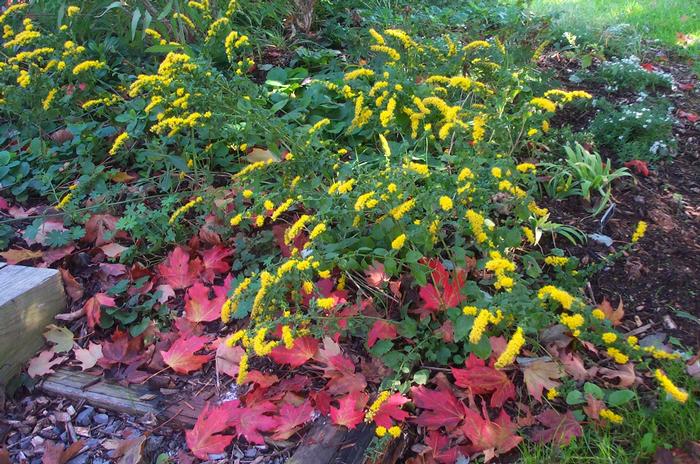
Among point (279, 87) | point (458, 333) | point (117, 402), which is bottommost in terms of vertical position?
point (117, 402)

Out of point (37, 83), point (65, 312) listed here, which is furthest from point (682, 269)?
point (37, 83)

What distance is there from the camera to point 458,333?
6.06 feet

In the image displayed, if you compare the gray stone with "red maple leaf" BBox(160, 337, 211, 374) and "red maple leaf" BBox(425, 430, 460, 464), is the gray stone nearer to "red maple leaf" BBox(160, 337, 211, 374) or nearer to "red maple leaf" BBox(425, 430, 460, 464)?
"red maple leaf" BBox(160, 337, 211, 374)

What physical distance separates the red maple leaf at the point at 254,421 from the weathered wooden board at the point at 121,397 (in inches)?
7.1

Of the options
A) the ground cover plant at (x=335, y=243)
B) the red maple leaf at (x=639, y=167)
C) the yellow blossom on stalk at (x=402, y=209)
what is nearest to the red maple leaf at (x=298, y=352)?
the ground cover plant at (x=335, y=243)

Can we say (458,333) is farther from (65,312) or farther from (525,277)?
(65,312)

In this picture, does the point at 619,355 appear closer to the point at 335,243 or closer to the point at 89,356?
the point at 335,243

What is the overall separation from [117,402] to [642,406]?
1.78 metres

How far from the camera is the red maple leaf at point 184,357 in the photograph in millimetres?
2158

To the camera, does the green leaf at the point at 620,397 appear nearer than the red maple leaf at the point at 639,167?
Yes

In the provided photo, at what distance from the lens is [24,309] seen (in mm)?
2285

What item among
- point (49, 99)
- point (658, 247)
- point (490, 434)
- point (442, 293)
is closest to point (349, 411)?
point (490, 434)

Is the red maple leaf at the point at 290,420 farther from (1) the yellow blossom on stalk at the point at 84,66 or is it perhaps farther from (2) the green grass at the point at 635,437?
(1) the yellow blossom on stalk at the point at 84,66

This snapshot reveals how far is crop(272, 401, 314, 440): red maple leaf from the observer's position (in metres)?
1.88
